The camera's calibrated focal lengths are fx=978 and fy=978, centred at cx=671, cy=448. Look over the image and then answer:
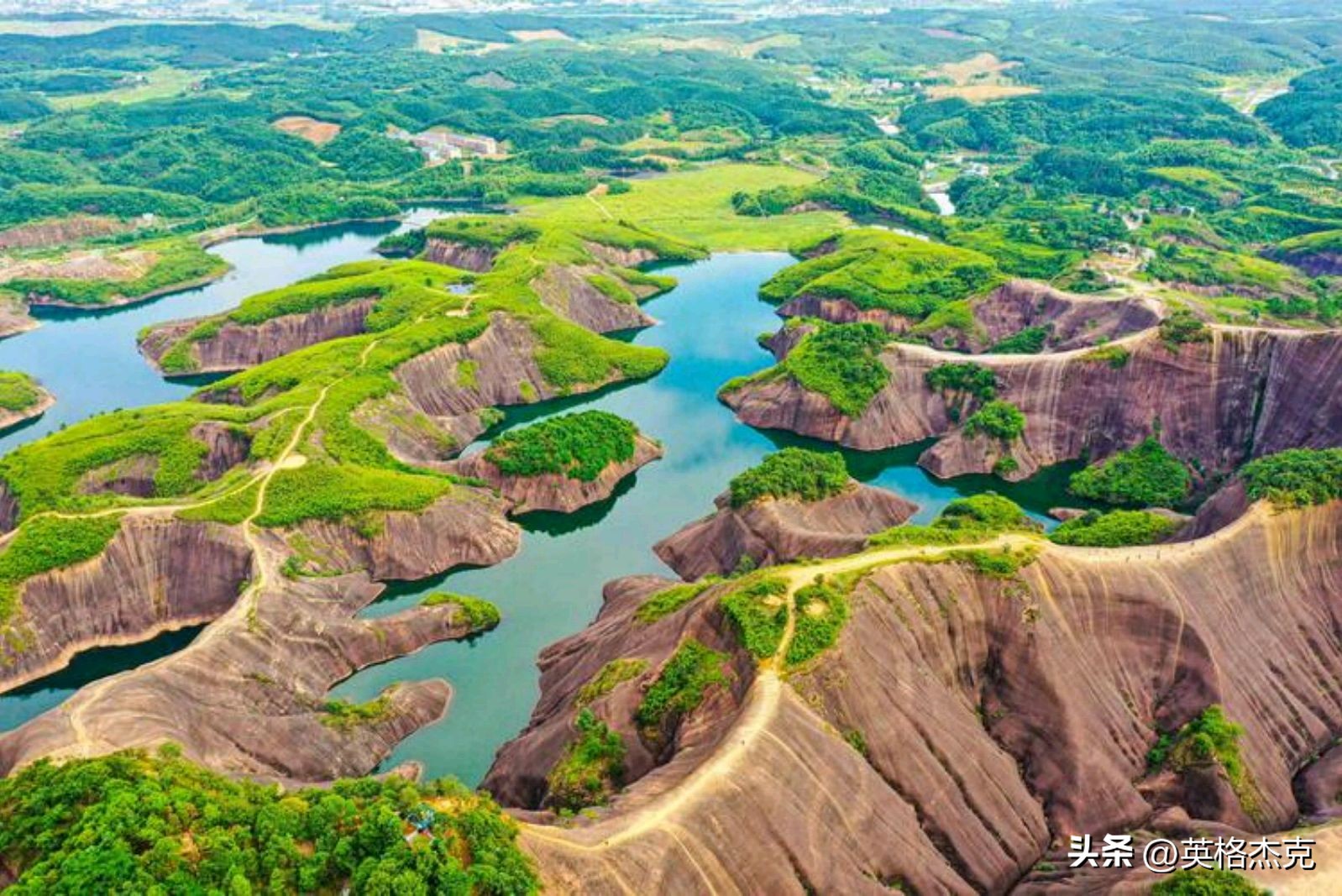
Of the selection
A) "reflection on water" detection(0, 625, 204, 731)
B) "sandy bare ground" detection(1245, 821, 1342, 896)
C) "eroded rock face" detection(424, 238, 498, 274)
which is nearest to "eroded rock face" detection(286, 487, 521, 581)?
"reflection on water" detection(0, 625, 204, 731)

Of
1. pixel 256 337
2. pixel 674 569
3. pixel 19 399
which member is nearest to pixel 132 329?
pixel 256 337

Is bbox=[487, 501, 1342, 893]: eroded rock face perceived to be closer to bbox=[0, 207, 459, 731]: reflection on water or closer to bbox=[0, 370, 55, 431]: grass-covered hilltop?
bbox=[0, 207, 459, 731]: reflection on water

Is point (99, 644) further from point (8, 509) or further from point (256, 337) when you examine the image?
point (256, 337)

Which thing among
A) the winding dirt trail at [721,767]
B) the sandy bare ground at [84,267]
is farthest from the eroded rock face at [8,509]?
the sandy bare ground at [84,267]

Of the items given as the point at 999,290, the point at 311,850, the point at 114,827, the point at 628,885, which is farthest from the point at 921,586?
the point at 999,290

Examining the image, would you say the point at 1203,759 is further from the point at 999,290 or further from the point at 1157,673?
the point at 999,290

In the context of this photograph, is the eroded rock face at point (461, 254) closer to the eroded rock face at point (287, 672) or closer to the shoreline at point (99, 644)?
the eroded rock face at point (287, 672)
